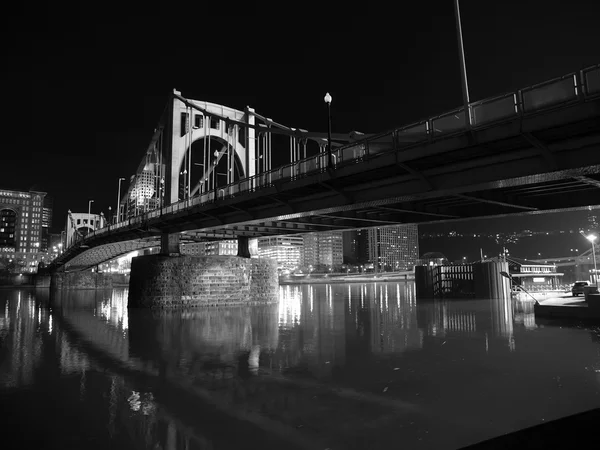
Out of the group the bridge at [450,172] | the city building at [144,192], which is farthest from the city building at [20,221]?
the bridge at [450,172]

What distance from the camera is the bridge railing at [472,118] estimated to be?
11.2 meters

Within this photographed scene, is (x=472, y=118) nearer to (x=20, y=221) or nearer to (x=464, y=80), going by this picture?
(x=464, y=80)

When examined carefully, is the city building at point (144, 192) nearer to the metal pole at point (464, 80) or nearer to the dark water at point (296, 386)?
the dark water at point (296, 386)

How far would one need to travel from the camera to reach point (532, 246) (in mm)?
185625

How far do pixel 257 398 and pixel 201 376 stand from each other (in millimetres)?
2731

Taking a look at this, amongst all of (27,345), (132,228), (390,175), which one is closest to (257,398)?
(390,175)

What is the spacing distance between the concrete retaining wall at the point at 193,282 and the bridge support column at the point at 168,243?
9.51 feet

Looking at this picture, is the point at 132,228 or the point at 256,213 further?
the point at 132,228

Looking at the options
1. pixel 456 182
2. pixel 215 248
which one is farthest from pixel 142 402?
pixel 215 248

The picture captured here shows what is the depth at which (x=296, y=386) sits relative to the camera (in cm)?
992

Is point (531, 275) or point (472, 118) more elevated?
point (472, 118)

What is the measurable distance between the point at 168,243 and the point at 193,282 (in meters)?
5.99

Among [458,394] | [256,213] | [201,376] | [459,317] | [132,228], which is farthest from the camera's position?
[132,228]

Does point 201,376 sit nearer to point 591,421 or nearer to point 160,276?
point 591,421
